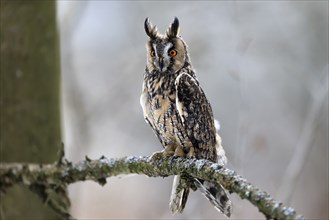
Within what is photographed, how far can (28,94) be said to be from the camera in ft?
6.81

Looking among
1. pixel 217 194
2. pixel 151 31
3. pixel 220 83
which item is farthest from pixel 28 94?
pixel 220 83

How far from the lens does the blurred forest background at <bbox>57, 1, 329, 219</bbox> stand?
440 cm

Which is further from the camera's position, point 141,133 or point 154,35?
point 141,133

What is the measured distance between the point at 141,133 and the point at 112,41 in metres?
0.89

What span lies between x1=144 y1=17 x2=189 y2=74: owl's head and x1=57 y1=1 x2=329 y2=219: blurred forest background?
1948mm

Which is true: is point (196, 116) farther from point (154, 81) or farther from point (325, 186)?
point (325, 186)

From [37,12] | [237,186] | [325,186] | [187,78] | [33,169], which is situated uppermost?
[325,186]

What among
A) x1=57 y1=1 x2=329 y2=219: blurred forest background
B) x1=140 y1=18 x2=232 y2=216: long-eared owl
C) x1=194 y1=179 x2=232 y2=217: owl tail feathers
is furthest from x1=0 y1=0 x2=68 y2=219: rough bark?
x1=57 y1=1 x2=329 y2=219: blurred forest background

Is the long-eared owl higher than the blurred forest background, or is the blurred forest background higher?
the blurred forest background

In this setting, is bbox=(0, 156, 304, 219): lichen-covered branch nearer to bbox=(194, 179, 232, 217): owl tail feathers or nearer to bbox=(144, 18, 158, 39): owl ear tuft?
bbox=(194, 179, 232, 217): owl tail feathers

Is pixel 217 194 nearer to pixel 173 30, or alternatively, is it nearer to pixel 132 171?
pixel 132 171

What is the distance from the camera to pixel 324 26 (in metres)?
5.01

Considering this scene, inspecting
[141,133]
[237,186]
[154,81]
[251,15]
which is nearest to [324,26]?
[251,15]

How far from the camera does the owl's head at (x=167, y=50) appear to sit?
1.97 m
